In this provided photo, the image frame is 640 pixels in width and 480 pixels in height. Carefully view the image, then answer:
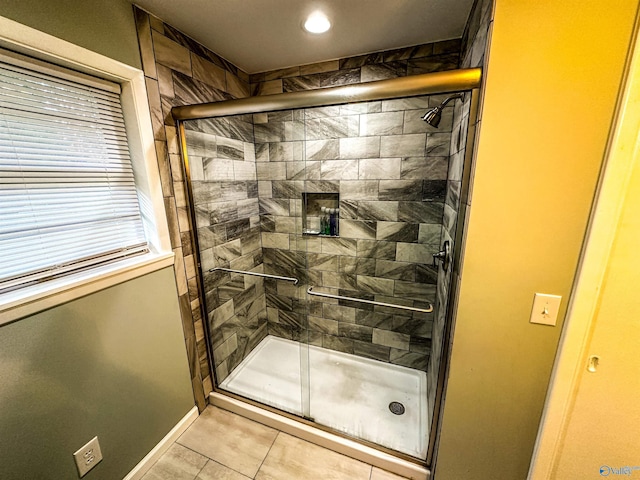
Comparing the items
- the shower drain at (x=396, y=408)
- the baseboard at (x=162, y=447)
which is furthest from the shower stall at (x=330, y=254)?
the baseboard at (x=162, y=447)

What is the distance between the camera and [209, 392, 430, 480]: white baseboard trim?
133cm

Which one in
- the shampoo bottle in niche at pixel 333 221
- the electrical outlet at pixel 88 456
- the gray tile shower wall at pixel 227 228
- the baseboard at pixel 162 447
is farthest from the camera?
the shampoo bottle in niche at pixel 333 221

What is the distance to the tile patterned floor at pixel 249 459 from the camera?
133cm

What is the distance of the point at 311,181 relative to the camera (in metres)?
2.04

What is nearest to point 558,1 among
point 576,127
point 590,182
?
point 576,127

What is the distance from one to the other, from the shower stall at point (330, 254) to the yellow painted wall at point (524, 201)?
402mm

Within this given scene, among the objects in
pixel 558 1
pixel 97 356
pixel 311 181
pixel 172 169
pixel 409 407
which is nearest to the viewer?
pixel 558 1

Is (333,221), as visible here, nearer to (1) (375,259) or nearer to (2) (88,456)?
(1) (375,259)

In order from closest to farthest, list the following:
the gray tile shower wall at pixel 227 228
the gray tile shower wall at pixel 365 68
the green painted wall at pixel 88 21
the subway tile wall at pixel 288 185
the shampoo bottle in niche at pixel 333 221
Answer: the green painted wall at pixel 88 21 → the subway tile wall at pixel 288 185 → the gray tile shower wall at pixel 365 68 → the gray tile shower wall at pixel 227 228 → the shampoo bottle in niche at pixel 333 221

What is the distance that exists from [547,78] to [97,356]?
2056 millimetres

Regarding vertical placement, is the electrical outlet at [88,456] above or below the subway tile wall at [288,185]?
below

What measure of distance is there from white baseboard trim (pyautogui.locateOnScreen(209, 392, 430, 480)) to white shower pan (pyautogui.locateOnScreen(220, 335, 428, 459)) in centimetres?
→ 6

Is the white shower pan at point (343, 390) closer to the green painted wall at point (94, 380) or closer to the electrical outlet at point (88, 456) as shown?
the green painted wall at point (94, 380)

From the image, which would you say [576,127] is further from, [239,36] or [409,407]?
[409,407]
